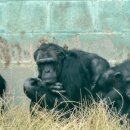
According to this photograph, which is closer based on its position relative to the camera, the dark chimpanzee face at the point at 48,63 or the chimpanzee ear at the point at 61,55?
the dark chimpanzee face at the point at 48,63

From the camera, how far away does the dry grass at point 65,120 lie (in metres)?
5.93

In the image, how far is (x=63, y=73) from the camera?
23.4 ft

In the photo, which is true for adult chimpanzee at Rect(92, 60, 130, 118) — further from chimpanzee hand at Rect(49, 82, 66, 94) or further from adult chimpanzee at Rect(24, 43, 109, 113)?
chimpanzee hand at Rect(49, 82, 66, 94)

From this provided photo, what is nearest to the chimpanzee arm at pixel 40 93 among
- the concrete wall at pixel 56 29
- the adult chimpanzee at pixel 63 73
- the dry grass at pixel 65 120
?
the adult chimpanzee at pixel 63 73

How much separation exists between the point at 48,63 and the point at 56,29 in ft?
1.96

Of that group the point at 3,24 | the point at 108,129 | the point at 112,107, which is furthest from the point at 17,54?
the point at 108,129

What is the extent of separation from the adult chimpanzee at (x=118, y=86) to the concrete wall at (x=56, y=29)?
1.72 feet

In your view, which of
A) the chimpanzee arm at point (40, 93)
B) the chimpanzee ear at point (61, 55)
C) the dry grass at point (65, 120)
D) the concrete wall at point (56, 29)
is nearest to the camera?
the dry grass at point (65, 120)

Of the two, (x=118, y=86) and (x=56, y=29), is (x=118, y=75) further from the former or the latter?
(x=56, y=29)

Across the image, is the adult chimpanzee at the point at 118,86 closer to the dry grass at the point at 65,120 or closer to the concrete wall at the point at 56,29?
the dry grass at the point at 65,120

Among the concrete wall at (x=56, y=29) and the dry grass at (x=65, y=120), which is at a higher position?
the concrete wall at (x=56, y=29)

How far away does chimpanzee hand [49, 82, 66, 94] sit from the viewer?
23.1ft

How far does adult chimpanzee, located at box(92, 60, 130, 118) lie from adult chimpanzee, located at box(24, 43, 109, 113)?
17cm

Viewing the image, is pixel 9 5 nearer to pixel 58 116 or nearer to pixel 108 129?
pixel 58 116
